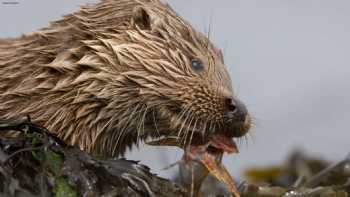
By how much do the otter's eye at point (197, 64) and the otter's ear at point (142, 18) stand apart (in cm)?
29

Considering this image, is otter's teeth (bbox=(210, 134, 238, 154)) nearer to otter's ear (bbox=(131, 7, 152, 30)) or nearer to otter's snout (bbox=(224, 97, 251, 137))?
otter's snout (bbox=(224, 97, 251, 137))

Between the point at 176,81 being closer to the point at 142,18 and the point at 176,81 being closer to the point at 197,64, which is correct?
the point at 197,64

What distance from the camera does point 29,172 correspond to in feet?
13.0

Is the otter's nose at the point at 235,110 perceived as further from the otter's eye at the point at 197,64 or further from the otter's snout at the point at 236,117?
the otter's eye at the point at 197,64

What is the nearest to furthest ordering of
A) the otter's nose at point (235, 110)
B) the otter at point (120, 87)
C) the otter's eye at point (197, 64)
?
the otter's nose at point (235, 110) → the otter at point (120, 87) → the otter's eye at point (197, 64)

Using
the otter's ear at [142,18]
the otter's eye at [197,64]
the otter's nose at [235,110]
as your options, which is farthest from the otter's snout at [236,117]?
the otter's ear at [142,18]

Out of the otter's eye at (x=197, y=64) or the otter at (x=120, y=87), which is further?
the otter's eye at (x=197, y=64)

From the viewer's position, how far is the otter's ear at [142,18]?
16.0ft

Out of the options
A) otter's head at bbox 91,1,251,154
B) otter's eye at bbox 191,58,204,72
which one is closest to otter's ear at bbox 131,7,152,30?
otter's head at bbox 91,1,251,154

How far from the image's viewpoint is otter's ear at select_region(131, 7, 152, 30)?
16.0 ft

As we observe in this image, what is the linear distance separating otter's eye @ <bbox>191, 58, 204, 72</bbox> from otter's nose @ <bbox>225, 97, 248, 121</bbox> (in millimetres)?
316

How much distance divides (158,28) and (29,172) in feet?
3.97

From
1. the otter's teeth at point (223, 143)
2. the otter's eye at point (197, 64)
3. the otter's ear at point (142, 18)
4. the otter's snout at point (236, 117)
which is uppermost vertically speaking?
the otter's ear at point (142, 18)

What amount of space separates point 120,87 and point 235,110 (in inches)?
22.5
